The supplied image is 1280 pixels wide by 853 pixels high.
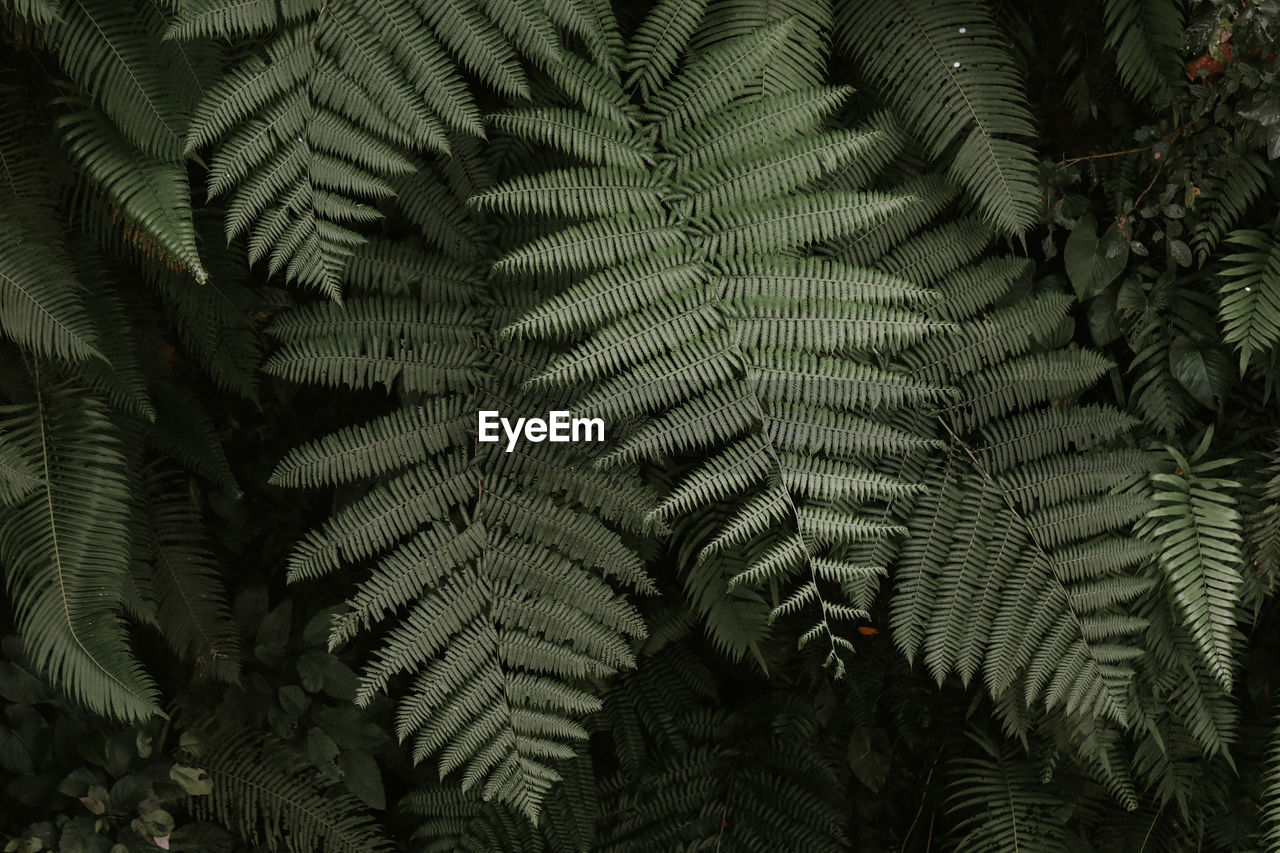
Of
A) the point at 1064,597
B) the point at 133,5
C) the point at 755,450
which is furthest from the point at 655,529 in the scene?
the point at 133,5

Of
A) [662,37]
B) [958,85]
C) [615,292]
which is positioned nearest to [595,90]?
[662,37]

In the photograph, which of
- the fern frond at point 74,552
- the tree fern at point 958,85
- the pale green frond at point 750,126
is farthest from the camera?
the tree fern at point 958,85

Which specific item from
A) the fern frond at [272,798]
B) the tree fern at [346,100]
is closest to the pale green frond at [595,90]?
the tree fern at [346,100]

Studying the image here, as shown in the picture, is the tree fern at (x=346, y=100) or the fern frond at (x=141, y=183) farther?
the tree fern at (x=346, y=100)

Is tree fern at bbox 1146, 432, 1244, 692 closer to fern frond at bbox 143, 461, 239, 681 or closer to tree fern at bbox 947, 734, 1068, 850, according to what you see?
tree fern at bbox 947, 734, 1068, 850

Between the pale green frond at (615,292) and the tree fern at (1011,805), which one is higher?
the pale green frond at (615,292)

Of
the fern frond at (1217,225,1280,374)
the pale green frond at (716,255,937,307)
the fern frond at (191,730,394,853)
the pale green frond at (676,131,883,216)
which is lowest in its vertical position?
the fern frond at (191,730,394,853)

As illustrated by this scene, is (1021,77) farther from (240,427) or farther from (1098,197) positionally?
Answer: (240,427)

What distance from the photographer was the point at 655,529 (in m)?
2.61

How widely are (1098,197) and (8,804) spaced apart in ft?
14.0

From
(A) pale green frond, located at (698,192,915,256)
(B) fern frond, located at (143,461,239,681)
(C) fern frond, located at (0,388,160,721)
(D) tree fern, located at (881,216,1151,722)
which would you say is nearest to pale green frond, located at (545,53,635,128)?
(A) pale green frond, located at (698,192,915,256)

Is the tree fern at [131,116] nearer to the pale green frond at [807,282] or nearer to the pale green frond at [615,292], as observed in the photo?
the pale green frond at [615,292]

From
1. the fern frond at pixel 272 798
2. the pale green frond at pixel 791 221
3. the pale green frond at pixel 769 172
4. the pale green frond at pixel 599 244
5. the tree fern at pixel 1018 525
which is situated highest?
the pale green frond at pixel 769 172

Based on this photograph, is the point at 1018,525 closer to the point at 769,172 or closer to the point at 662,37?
the point at 769,172
